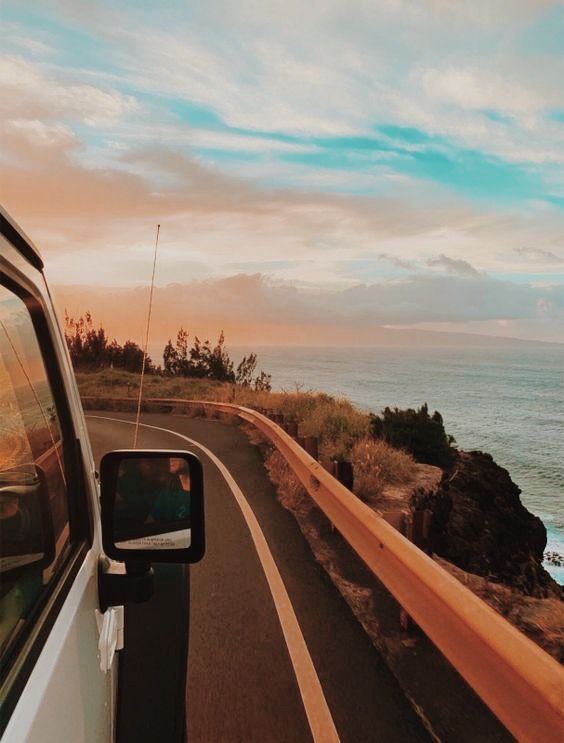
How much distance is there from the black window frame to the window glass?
16 millimetres

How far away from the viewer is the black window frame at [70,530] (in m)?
1.20

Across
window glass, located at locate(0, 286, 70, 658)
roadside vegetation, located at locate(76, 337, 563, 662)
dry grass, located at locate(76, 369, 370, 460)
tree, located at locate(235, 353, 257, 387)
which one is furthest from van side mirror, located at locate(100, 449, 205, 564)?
tree, located at locate(235, 353, 257, 387)

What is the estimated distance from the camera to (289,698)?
12.8 ft

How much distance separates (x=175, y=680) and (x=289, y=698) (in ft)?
5.01

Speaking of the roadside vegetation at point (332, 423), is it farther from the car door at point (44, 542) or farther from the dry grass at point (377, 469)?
the car door at point (44, 542)

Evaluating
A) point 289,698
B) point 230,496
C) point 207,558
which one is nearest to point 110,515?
point 289,698

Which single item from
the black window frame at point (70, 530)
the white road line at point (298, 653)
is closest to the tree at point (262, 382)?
the white road line at point (298, 653)

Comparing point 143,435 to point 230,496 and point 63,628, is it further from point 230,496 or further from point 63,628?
point 63,628

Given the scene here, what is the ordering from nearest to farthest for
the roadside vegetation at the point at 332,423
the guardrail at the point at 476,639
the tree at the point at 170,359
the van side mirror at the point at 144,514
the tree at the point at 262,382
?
the van side mirror at the point at 144,514 < the guardrail at the point at 476,639 < the roadside vegetation at the point at 332,423 < the tree at the point at 262,382 < the tree at the point at 170,359

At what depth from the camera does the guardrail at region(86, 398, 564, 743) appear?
2246mm

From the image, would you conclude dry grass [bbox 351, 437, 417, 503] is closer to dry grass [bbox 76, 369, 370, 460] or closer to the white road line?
dry grass [bbox 76, 369, 370, 460]

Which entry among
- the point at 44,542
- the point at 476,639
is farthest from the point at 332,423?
the point at 44,542

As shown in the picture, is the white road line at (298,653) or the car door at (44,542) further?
the white road line at (298,653)

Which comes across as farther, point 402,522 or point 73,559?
point 402,522
